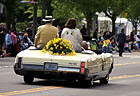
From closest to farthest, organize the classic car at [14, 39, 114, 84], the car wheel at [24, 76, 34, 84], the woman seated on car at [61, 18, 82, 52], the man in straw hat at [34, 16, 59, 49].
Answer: the classic car at [14, 39, 114, 84] → the car wheel at [24, 76, 34, 84] → the woman seated on car at [61, 18, 82, 52] → the man in straw hat at [34, 16, 59, 49]

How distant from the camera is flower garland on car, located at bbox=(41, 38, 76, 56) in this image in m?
13.0

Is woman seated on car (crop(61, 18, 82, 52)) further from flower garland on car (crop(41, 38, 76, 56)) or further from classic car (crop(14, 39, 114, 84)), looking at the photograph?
classic car (crop(14, 39, 114, 84))

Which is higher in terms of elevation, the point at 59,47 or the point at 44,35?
the point at 44,35

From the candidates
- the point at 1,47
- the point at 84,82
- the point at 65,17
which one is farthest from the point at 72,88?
the point at 65,17

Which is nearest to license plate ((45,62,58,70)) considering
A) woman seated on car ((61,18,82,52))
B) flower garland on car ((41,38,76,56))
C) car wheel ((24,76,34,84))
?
flower garland on car ((41,38,76,56))

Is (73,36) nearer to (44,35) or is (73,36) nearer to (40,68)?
(44,35)

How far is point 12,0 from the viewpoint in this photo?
38.9m

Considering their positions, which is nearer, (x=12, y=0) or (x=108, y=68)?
(x=108, y=68)

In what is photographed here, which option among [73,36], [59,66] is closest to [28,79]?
[59,66]

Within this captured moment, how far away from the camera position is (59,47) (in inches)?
524

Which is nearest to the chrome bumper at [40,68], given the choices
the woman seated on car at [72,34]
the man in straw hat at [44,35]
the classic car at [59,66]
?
the classic car at [59,66]

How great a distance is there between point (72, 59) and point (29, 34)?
72.2ft

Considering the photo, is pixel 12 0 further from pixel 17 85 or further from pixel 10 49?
pixel 17 85

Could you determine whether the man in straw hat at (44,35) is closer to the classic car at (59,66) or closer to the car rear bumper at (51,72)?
the classic car at (59,66)
